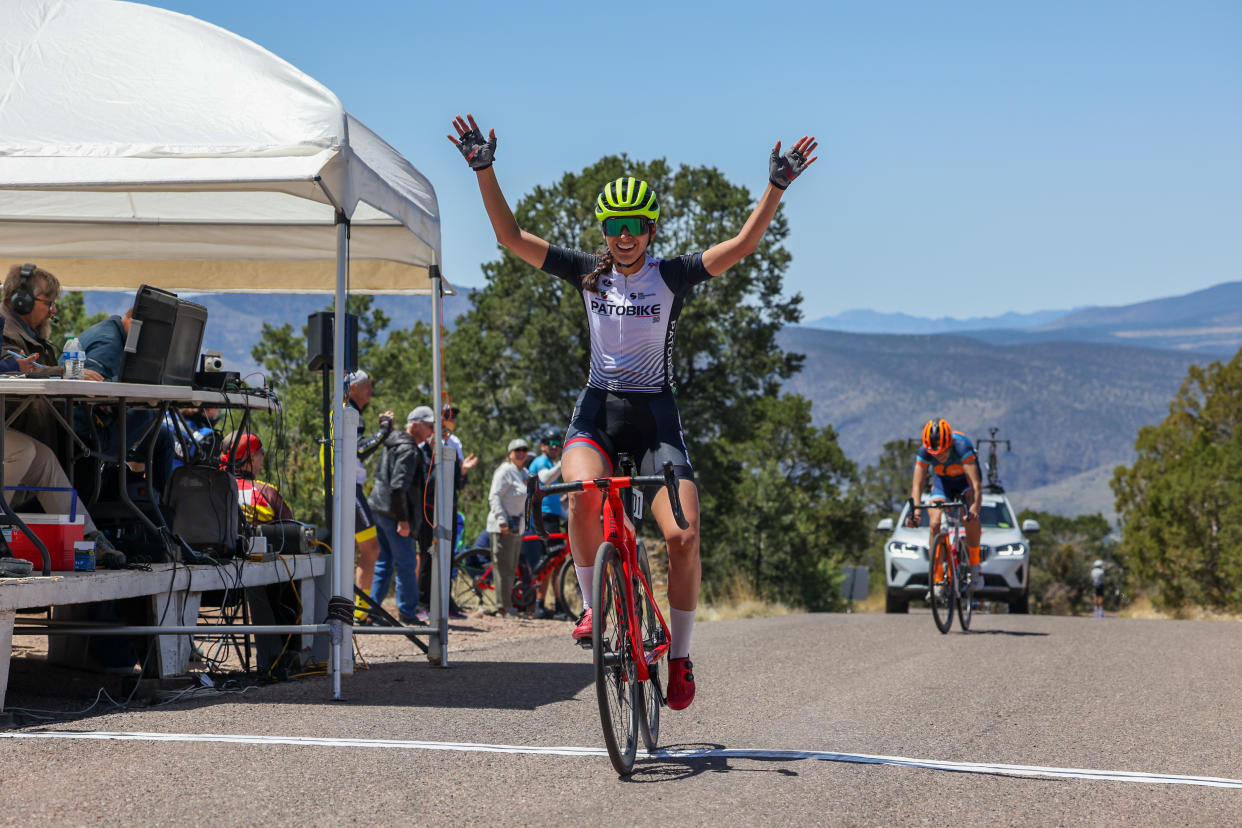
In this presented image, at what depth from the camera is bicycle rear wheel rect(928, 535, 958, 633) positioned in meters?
13.3

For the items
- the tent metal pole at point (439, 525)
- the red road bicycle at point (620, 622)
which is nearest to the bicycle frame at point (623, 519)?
the red road bicycle at point (620, 622)

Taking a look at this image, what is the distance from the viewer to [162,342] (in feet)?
26.2

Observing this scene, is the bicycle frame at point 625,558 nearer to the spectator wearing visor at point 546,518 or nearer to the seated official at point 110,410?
the seated official at point 110,410

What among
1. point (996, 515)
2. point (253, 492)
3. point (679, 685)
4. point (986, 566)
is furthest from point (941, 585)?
point (679, 685)

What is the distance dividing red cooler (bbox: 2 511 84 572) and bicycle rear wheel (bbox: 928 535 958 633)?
8433 mm

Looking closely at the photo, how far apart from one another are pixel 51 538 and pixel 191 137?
224 cm

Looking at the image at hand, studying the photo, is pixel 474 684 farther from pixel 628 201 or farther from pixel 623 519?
pixel 628 201

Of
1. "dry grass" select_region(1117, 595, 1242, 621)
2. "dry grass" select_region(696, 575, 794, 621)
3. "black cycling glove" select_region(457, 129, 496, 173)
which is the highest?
"black cycling glove" select_region(457, 129, 496, 173)

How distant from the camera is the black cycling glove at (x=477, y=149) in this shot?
20.1ft

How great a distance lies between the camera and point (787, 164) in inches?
235

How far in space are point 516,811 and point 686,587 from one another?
1542 mm

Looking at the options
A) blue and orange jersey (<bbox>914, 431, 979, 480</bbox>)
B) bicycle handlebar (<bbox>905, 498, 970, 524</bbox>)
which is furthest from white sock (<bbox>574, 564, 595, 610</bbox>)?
blue and orange jersey (<bbox>914, 431, 979, 480</bbox>)

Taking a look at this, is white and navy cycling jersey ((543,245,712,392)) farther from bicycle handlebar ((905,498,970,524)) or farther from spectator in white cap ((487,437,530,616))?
spectator in white cap ((487,437,530,616))

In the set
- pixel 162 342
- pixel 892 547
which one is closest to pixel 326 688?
pixel 162 342
